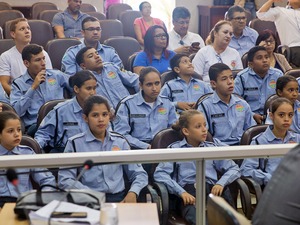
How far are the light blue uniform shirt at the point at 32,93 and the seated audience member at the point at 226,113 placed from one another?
114 centimetres

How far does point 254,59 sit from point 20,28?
209 centimetres

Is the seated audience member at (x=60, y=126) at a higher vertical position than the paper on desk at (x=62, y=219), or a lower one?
lower

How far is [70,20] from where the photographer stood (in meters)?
7.04

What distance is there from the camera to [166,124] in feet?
14.5

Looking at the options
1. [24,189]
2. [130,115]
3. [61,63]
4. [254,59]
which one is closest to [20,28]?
[61,63]

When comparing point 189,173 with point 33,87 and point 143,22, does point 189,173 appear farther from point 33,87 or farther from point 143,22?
point 143,22

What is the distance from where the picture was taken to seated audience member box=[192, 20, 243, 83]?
5.73 metres

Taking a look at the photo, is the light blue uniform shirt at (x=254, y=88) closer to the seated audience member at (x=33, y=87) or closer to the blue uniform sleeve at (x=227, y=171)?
the seated audience member at (x=33, y=87)

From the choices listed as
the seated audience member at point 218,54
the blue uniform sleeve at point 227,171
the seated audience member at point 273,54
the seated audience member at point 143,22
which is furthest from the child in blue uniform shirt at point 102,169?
the seated audience member at point 143,22

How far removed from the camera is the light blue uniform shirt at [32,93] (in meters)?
4.53

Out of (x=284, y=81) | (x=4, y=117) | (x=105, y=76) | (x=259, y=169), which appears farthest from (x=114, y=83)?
(x=259, y=169)

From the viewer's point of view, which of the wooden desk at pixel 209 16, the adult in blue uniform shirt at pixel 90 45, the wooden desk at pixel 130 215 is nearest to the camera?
the wooden desk at pixel 130 215

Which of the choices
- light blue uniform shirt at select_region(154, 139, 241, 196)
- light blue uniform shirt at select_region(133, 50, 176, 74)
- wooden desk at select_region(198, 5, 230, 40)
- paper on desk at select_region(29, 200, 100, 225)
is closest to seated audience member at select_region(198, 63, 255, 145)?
light blue uniform shirt at select_region(133, 50, 176, 74)

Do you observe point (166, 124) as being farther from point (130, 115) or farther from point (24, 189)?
point (24, 189)
